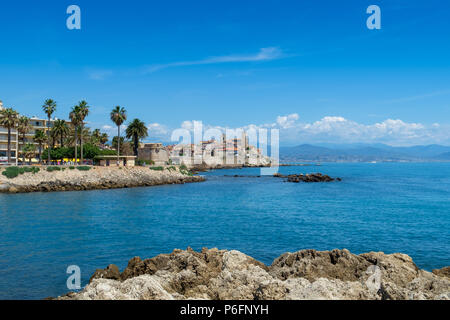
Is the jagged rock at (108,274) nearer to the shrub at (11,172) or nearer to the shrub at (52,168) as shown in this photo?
the shrub at (11,172)

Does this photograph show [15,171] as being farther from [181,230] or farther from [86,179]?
[181,230]

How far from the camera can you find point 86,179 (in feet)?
202

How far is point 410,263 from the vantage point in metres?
15.1

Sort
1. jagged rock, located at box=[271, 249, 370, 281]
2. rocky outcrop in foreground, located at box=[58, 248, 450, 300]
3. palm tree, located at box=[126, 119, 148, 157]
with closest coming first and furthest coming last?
1. rocky outcrop in foreground, located at box=[58, 248, 450, 300]
2. jagged rock, located at box=[271, 249, 370, 281]
3. palm tree, located at box=[126, 119, 148, 157]

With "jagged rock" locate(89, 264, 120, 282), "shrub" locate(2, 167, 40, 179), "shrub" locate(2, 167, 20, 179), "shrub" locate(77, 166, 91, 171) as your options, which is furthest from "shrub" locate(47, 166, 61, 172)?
"jagged rock" locate(89, 264, 120, 282)

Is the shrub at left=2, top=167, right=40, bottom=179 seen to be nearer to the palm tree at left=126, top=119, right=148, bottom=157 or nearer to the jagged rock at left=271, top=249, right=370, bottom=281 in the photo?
the palm tree at left=126, top=119, right=148, bottom=157

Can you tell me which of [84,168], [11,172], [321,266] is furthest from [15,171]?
[321,266]

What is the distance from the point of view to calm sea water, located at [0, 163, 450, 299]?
63.5 ft

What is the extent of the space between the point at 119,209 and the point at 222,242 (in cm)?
Answer: 1879

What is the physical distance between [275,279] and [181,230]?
698 inches

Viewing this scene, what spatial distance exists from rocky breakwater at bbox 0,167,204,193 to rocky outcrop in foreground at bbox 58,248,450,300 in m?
47.0

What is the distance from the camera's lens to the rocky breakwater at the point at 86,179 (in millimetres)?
54844

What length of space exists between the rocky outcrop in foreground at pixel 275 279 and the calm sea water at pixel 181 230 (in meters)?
4.76
